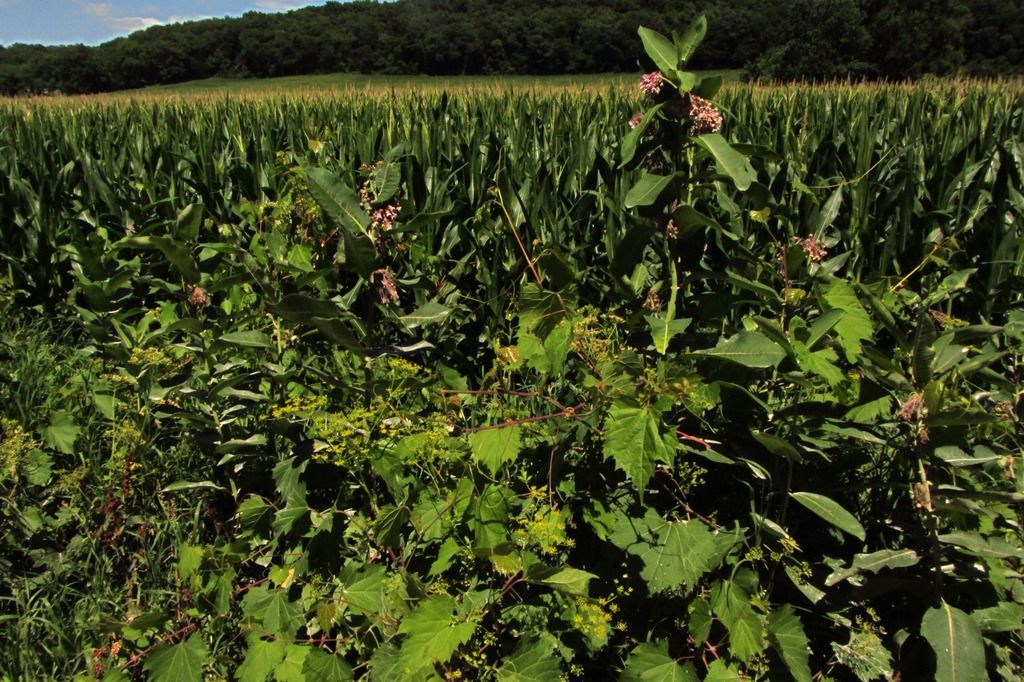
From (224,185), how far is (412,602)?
3.73 metres

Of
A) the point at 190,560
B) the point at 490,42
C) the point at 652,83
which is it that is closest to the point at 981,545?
the point at 652,83

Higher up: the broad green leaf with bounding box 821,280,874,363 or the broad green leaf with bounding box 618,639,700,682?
the broad green leaf with bounding box 821,280,874,363

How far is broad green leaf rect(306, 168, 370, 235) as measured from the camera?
2.05 metres

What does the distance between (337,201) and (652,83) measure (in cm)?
98

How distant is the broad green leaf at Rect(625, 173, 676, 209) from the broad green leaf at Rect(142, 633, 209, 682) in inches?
64.7

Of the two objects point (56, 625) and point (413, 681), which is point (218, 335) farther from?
point (413, 681)

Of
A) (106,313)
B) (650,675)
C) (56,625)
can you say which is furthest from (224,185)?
(650,675)

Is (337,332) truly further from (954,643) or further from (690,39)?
(954,643)

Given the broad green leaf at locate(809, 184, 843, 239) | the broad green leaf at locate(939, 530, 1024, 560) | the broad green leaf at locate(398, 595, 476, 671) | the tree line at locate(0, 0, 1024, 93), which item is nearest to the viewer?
the broad green leaf at locate(398, 595, 476, 671)

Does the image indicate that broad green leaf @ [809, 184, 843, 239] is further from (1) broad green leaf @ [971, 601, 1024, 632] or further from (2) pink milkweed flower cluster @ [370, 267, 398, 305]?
(2) pink milkweed flower cluster @ [370, 267, 398, 305]

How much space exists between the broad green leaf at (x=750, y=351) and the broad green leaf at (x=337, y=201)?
1074 millimetres

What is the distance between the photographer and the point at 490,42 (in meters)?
64.6

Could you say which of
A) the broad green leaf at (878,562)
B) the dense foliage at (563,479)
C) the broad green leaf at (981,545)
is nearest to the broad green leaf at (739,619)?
the dense foliage at (563,479)

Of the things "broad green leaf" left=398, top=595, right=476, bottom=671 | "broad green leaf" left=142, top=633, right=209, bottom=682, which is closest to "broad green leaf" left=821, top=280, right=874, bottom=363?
"broad green leaf" left=398, top=595, right=476, bottom=671
